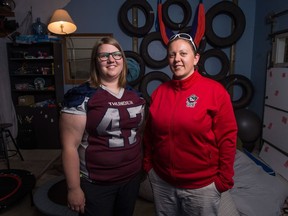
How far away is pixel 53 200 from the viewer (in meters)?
1.93

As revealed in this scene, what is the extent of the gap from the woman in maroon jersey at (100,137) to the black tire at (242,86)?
10.1 ft

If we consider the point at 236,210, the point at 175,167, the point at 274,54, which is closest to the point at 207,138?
the point at 175,167

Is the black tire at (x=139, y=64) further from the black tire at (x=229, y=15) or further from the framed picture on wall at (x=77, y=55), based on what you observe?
the black tire at (x=229, y=15)

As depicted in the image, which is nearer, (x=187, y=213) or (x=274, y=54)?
(x=187, y=213)

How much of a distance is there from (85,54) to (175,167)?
333 centimetres

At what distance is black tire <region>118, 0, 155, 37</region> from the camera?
3.77 m

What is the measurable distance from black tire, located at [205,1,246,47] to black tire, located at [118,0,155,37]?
0.92 meters

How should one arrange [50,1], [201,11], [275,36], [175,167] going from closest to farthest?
[175,167]
[275,36]
[201,11]
[50,1]

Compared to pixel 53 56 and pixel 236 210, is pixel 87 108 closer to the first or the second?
pixel 236 210

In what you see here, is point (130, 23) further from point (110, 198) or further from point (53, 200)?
point (110, 198)

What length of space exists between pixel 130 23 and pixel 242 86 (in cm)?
213

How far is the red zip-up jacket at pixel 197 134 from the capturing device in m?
1.10

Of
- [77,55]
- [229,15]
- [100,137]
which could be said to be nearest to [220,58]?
[229,15]

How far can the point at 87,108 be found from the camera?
3.41ft
